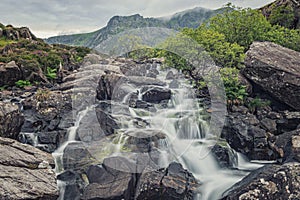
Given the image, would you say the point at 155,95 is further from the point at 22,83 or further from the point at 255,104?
the point at 22,83

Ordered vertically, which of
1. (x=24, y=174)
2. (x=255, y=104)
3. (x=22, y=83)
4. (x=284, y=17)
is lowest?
(x=24, y=174)

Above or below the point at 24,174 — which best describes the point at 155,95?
above

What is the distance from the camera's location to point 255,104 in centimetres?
1634

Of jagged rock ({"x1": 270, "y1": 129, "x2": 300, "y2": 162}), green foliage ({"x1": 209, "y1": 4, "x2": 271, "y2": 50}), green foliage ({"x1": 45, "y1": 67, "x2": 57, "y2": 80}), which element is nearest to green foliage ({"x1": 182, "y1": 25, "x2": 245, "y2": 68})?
green foliage ({"x1": 209, "y1": 4, "x2": 271, "y2": 50})

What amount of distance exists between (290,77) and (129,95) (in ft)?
33.1

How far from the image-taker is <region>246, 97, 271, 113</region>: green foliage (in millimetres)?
16156

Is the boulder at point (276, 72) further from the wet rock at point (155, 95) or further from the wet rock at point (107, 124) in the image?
the wet rock at point (107, 124)

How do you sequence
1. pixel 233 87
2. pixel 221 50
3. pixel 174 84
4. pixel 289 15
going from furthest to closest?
pixel 289 15 < pixel 174 84 < pixel 221 50 < pixel 233 87

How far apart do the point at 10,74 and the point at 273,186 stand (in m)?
22.1

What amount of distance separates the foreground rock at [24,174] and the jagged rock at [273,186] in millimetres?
5842

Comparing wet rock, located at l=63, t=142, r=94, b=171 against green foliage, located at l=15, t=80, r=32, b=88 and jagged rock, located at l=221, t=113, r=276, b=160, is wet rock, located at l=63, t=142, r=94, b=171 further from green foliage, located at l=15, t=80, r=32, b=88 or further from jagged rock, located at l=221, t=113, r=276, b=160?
green foliage, located at l=15, t=80, r=32, b=88

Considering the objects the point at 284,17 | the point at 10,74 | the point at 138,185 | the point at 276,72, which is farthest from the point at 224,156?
the point at 284,17

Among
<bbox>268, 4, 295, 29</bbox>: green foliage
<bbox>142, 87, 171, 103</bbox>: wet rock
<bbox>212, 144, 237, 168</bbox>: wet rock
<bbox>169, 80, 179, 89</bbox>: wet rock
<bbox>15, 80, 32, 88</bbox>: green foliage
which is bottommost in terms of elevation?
<bbox>212, 144, 237, 168</bbox>: wet rock

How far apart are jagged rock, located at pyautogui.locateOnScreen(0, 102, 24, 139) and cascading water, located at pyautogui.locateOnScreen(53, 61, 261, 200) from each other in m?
2.13
